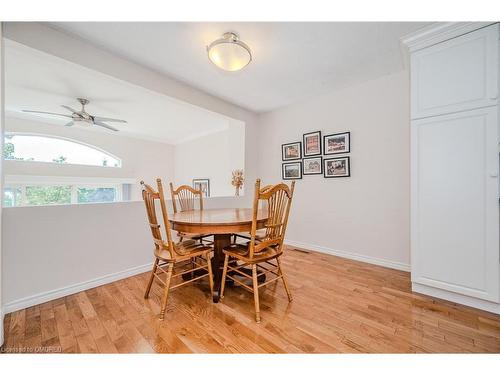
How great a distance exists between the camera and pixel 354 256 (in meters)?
2.78

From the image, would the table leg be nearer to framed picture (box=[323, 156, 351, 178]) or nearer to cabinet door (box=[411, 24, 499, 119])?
framed picture (box=[323, 156, 351, 178])

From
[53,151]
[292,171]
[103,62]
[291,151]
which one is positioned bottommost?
[292,171]

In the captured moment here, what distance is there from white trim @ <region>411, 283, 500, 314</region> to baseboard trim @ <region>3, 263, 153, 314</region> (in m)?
2.80

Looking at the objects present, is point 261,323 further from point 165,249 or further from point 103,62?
point 103,62

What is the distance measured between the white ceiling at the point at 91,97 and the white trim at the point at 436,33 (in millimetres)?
2425

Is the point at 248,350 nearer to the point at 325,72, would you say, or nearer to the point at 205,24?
the point at 205,24

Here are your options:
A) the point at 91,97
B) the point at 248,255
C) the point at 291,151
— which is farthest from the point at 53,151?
the point at 248,255

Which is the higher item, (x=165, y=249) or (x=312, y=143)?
(x=312, y=143)

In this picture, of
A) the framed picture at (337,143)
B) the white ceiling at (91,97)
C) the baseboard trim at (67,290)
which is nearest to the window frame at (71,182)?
the white ceiling at (91,97)

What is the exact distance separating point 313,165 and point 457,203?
5.69ft

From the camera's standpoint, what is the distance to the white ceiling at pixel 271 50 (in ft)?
5.82
